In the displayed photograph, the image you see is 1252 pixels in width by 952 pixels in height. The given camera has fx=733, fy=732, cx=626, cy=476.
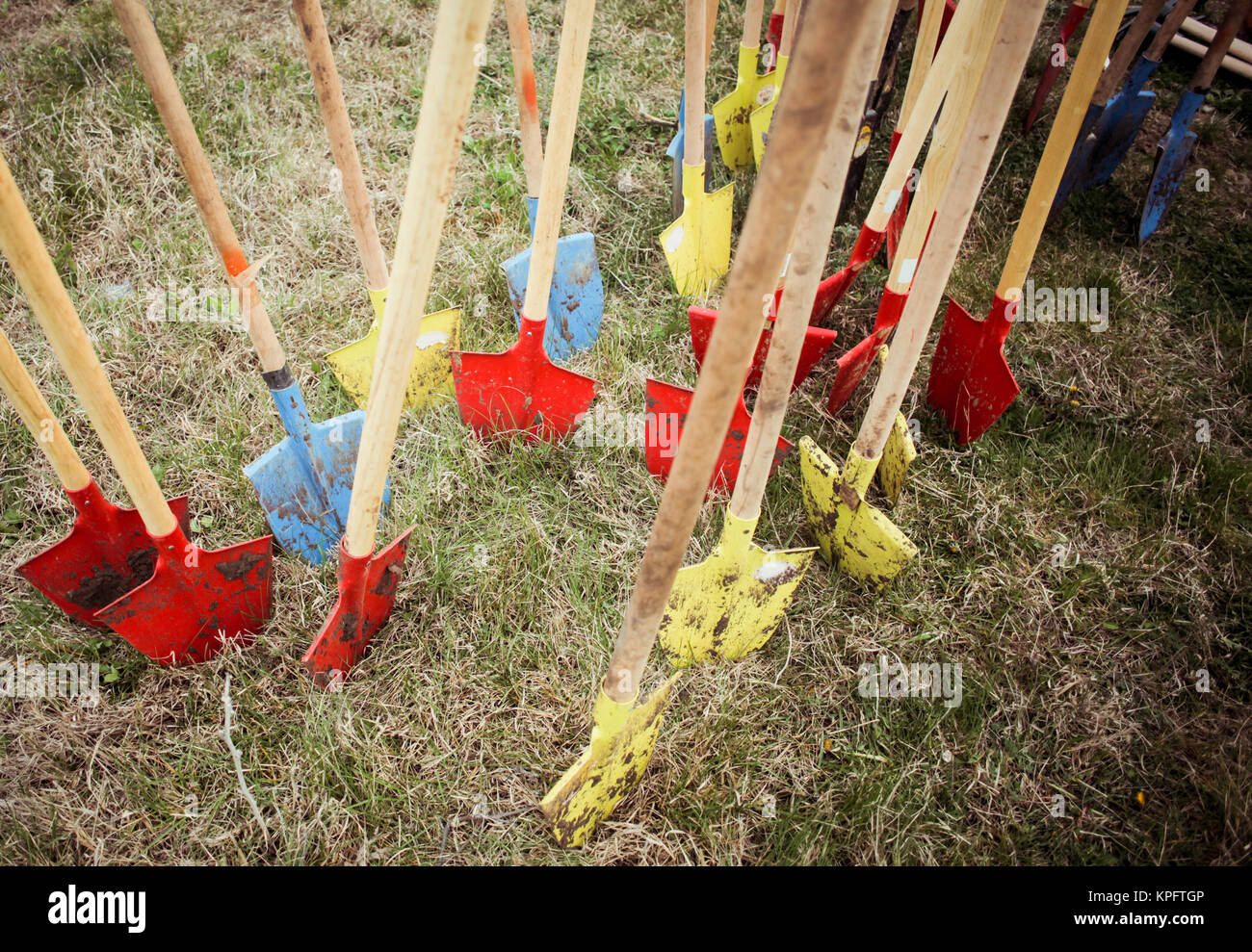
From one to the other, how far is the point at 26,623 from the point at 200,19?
12.7 ft

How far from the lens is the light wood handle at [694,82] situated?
2.55 m

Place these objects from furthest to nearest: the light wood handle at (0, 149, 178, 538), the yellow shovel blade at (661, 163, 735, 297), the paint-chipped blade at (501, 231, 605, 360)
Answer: the yellow shovel blade at (661, 163, 735, 297), the paint-chipped blade at (501, 231, 605, 360), the light wood handle at (0, 149, 178, 538)

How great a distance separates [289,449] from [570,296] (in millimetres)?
1250

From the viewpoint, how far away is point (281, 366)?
2107mm

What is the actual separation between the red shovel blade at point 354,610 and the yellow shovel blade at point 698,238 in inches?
66.8

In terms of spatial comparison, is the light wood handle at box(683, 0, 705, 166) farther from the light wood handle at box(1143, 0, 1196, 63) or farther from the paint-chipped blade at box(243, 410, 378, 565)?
the light wood handle at box(1143, 0, 1196, 63)

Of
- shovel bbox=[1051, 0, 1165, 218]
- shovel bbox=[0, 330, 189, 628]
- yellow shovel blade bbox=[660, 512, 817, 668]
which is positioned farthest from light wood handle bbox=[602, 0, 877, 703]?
shovel bbox=[1051, 0, 1165, 218]

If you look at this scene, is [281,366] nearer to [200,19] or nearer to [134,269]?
[134,269]

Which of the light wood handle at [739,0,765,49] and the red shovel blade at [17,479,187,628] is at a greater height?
the light wood handle at [739,0,765,49]

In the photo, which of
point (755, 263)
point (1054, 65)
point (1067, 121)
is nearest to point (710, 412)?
point (755, 263)

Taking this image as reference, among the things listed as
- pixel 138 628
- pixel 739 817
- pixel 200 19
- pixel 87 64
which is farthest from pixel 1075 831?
pixel 200 19

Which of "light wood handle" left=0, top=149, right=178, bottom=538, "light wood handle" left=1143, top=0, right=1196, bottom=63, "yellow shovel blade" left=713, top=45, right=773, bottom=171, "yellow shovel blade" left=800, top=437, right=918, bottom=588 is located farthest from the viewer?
"yellow shovel blade" left=713, top=45, right=773, bottom=171

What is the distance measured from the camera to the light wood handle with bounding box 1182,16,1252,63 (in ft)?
13.8

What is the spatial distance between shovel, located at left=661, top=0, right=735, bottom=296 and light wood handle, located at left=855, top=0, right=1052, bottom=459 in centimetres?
125
